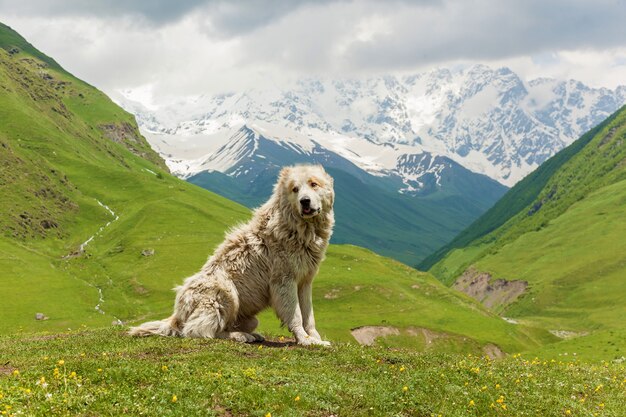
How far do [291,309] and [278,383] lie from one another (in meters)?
5.09

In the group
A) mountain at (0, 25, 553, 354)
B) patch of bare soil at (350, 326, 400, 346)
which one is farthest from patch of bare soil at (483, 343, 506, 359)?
patch of bare soil at (350, 326, 400, 346)

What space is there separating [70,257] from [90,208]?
1389 inches

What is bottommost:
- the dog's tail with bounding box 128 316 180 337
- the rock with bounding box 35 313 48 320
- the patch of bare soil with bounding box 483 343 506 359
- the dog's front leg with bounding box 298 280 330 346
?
the rock with bounding box 35 313 48 320

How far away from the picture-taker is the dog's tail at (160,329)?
19031 millimetres

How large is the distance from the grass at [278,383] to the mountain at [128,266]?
142 ft

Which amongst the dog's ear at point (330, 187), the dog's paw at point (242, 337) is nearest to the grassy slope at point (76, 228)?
the dog's paw at point (242, 337)

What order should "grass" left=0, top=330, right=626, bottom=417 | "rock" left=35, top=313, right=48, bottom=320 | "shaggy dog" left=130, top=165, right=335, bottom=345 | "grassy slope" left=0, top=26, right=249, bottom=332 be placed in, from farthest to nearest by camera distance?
"grassy slope" left=0, top=26, right=249, bottom=332 < "rock" left=35, top=313, right=48, bottom=320 < "shaggy dog" left=130, top=165, right=335, bottom=345 < "grass" left=0, top=330, right=626, bottom=417

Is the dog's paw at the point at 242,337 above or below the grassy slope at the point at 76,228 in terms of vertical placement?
above

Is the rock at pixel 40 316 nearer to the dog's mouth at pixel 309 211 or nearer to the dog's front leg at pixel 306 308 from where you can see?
the dog's front leg at pixel 306 308

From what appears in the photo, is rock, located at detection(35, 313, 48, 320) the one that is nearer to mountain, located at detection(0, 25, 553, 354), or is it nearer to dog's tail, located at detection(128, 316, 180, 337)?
mountain, located at detection(0, 25, 553, 354)

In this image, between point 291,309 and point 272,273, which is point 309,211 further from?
point 291,309

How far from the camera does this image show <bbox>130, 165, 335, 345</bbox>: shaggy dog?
A: 1822 cm

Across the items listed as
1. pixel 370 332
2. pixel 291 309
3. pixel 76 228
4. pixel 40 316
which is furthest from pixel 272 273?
pixel 76 228

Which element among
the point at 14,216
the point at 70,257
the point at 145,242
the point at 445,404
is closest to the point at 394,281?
the point at 145,242
